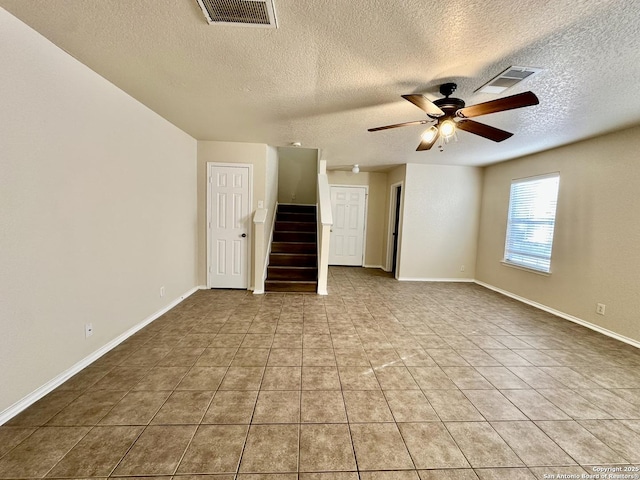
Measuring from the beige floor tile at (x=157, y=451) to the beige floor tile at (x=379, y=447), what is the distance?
985mm

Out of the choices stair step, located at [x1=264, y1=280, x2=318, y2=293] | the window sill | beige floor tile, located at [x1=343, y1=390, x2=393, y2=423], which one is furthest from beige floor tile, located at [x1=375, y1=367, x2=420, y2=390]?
the window sill

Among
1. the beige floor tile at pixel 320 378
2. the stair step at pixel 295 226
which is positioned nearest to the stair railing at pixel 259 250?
the stair step at pixel 295 226

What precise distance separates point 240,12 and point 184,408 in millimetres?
2485

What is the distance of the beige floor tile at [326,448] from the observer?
1.39m

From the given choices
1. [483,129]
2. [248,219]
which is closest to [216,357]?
[248,219]

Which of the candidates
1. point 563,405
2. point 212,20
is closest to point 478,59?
point 212,20

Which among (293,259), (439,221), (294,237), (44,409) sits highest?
(439,221)

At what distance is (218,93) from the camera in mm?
2488

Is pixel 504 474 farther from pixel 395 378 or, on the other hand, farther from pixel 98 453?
pixel 98 453

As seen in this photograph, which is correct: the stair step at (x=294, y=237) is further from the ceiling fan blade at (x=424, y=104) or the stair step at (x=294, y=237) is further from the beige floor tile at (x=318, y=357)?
the ceiling fan blade at (x=424, y=104)

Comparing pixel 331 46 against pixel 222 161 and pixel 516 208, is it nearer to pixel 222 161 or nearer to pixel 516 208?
pixel 222 161

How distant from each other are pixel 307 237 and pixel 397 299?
2184 millimetres

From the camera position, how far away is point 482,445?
5.09 feet

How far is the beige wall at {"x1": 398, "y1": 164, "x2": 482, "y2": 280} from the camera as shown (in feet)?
17.7
